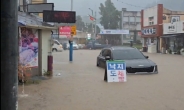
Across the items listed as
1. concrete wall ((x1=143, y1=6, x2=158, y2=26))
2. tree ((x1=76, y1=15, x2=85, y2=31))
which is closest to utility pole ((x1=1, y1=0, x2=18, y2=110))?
concrete wall ((x1=143, y1=6, x2=158, y2=26))

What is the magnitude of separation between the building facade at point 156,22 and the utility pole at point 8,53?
40.7 m

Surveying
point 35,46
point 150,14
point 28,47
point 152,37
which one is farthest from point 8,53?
point 150,14

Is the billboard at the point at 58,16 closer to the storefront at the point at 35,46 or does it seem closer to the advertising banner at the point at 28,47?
the storefront at the point at 35,46

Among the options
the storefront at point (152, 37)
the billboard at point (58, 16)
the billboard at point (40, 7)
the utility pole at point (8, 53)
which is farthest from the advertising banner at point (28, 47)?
the storefront at point (152, 37)

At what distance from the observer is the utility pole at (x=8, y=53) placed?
3.36 metres

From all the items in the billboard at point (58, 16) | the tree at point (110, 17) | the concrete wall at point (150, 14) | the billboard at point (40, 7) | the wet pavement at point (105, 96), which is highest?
the tree at point (110, 17)

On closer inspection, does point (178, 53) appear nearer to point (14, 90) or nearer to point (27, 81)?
point (27, 81)

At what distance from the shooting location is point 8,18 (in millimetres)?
3363

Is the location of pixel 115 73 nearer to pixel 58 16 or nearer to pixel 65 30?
pixel 58 16

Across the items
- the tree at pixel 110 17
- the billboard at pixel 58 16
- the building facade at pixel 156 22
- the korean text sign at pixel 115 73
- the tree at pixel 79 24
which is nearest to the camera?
the korean text sign at pixel 115 73

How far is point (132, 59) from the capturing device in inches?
606

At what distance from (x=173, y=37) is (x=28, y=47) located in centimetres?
3073

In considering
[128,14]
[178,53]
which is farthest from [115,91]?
[128,14]

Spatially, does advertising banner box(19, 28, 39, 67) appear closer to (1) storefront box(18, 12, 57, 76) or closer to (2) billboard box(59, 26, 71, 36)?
(1) storefront box(18, 12, 57, 76)
